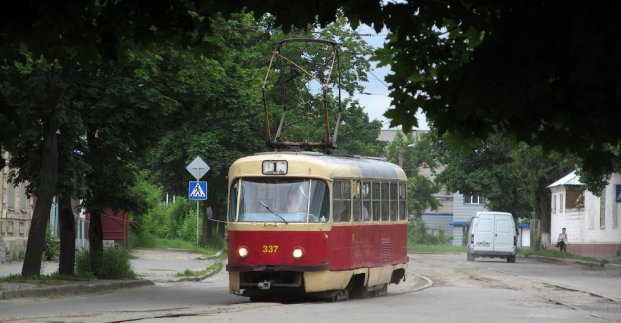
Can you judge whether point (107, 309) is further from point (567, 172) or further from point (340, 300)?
point (567, 172)

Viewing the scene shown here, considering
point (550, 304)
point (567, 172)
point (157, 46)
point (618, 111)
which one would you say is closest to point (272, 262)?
point (550, 304)

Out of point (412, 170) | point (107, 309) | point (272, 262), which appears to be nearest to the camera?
point (107, 309)

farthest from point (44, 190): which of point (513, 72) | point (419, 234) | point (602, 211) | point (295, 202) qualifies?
point (419, 234)

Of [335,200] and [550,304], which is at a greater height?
[335,200]

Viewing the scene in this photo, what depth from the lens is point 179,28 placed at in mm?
8836

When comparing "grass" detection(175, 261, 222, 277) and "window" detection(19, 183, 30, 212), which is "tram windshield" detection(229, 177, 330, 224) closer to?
"grass" detection(175, 261, 222, 277)

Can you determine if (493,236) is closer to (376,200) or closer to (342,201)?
(376,200)

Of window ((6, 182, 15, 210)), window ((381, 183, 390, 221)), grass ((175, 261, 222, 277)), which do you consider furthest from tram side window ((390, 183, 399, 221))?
window ((6, 182, 15, 210))

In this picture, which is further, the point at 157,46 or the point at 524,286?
the point at 524,286

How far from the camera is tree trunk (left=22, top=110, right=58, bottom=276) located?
24172 mm

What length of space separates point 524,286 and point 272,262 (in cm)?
987

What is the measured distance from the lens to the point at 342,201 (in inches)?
903

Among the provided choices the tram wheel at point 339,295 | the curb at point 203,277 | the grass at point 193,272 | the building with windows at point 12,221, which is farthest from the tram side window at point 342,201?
the building with windows at point 12,221

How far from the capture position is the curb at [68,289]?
2144 centimetres
